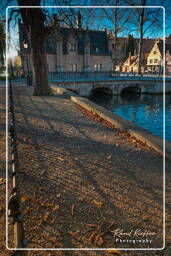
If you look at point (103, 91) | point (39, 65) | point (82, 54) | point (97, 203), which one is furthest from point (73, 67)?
point (97, 203)

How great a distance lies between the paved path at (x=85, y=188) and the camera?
2.16 m

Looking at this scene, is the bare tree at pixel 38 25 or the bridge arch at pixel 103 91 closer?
the bare tree at pixel 38 25

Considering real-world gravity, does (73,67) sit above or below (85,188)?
above

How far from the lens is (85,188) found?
9.73 feet

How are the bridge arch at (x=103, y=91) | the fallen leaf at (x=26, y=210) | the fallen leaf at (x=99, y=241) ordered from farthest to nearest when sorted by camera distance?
the bridge arch at (x=103, y=91), the fallen leaf at (x=26, y=210), the fallen leaf at (x=99, y=241)

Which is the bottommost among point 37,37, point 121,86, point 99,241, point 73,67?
point 99,241

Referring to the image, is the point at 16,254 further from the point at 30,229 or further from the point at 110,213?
the point at 110,213

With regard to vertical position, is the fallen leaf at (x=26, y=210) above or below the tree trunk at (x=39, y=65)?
below

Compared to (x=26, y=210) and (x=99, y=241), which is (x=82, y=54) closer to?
(x=26, y=210)

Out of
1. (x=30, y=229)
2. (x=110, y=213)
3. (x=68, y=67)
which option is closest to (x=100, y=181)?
(x=110, y=213)

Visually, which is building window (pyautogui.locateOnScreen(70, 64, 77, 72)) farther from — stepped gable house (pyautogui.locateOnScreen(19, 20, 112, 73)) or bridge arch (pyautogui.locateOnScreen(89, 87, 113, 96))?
bridge arch (pyautogui.locateOnScreen(89, 87, 113, 96))

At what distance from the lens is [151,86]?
90.0ft

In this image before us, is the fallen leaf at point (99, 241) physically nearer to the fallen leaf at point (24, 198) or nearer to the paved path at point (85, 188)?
the paved path at point (85, 188)

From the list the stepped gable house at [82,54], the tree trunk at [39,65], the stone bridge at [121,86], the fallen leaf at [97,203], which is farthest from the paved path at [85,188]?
the stepped gable house at [82,54]
